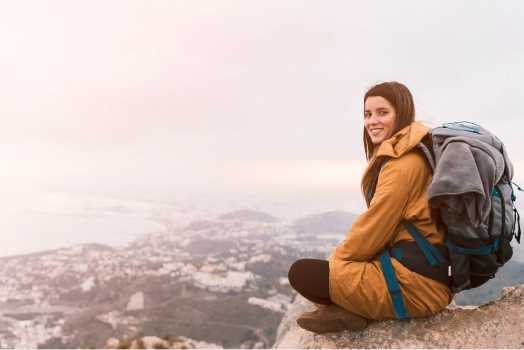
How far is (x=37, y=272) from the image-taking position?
73875mm

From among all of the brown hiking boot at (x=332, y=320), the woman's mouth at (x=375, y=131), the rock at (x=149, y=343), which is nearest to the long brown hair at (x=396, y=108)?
the woman's mouth at (x=375, y=131)

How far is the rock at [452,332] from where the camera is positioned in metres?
3.19

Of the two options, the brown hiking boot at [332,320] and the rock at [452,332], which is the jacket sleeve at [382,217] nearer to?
the brown hiking boot at [332,320]

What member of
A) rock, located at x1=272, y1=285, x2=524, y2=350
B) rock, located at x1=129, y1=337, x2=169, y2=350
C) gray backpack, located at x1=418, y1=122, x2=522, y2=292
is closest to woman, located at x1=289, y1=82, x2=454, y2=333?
gray backpack, located at x1=418, y1=122, x2=522, y2=292

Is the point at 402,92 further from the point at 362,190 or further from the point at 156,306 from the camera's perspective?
the point at 156,306

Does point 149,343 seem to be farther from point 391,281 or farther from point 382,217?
point 382,217

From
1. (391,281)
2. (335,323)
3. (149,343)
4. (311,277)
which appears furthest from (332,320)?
(149,343)

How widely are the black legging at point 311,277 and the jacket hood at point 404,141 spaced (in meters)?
1.15

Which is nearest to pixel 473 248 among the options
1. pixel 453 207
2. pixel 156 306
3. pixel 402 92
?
pixel 453 207

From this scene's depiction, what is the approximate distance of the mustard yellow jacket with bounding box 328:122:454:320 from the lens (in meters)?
2.77

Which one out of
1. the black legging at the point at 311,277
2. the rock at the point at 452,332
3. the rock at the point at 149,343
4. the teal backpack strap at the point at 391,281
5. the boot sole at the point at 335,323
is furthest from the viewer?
the rock at the point at 149,343

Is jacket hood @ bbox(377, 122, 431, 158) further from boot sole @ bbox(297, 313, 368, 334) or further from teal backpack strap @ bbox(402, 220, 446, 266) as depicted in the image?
boot sole @ bbox(297, 313, 368, 334)

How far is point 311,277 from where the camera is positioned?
122 inches

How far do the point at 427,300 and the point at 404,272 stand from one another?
40 centimetres
